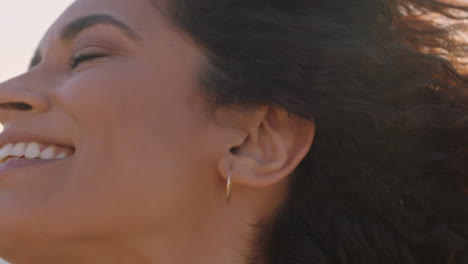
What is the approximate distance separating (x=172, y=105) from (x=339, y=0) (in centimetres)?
88

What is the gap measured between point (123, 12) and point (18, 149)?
70cm

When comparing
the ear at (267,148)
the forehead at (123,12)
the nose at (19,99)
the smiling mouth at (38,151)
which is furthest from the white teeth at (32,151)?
the ear at (267,148)

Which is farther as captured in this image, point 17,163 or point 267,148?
point 267,148

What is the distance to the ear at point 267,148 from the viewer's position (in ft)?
7.34

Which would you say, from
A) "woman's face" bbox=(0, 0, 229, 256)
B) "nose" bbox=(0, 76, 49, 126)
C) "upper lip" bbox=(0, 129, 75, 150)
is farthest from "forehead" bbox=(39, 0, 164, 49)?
"upper lip" bbox=(0, 129, 75, 150)

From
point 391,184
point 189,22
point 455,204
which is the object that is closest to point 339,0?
point 189,22

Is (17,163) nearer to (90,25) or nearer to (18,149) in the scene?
(18,149)

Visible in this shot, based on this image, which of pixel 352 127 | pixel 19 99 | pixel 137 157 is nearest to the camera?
pixel 137 157

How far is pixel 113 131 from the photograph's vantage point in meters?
2.15

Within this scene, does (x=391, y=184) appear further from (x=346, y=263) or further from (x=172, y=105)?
(x=172, y=105)

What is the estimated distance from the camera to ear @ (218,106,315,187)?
2.24 m

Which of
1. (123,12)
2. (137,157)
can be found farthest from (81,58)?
(137,157)

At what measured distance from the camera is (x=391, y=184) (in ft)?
7.61

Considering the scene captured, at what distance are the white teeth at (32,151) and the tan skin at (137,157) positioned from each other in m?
0.06
